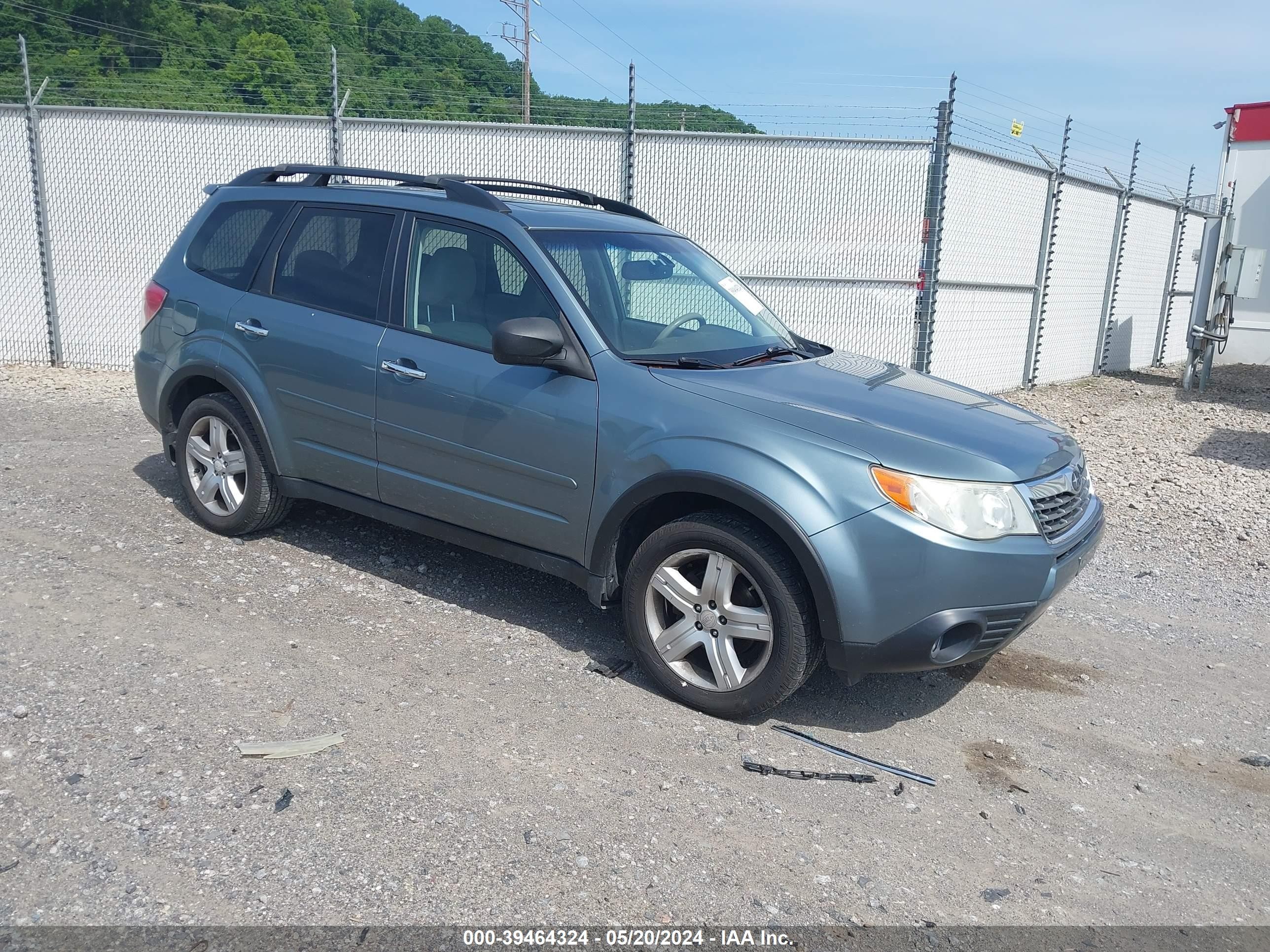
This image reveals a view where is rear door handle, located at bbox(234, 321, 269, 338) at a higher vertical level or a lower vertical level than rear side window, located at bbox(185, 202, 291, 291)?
lower

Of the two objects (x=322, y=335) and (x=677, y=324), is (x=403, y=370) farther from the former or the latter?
(x=677, y=324)

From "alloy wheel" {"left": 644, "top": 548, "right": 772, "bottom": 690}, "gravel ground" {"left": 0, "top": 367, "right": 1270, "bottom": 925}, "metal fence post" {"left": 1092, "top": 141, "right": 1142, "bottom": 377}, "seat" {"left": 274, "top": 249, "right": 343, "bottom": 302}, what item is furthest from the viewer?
"metal fence post" {"left": 1092, "top": 141, "right": 1142, "bottom": 377}

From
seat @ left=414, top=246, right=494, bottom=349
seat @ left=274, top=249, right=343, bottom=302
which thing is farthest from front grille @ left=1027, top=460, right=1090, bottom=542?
seat @ left=274, top=249, right=343, bottom=302

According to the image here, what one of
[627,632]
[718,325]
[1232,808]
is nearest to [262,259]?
[718,325]

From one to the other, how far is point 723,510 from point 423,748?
1.40m

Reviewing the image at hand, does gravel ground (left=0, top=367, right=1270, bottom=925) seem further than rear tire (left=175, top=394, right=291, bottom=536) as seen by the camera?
No

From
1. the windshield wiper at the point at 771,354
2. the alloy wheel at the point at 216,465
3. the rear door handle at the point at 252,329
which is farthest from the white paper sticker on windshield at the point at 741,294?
the alloy wheel at the point at 216,465

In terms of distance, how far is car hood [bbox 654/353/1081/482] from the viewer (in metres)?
3.73

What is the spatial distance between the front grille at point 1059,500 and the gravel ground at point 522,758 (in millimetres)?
841

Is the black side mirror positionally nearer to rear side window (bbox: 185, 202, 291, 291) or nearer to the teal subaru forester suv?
the teal subaru forester suv

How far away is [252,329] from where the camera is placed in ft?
17.2

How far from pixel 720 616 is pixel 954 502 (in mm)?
954

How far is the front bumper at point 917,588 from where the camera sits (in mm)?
3588

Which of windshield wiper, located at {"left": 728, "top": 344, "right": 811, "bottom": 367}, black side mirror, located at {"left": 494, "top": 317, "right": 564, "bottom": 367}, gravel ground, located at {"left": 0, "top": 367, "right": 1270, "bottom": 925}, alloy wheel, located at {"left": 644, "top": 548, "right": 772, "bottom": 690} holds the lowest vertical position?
Answer: gravel ground, located at {"left": 0, "top": 367, "right": 1270, "bottom": 925}
